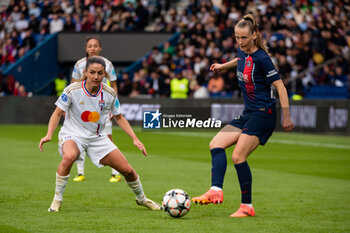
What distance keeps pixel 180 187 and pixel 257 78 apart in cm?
348

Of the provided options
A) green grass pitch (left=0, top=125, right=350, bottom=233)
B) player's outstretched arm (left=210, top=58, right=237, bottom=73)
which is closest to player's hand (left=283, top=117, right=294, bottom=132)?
green grass pitch (left=0, top=125, right=350, bottom=233)

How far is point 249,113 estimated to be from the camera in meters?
7.93

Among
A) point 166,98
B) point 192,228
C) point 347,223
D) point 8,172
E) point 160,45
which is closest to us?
point 192,228

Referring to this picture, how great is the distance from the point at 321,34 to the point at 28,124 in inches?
476

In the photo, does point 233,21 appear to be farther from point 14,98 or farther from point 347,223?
point 347,223

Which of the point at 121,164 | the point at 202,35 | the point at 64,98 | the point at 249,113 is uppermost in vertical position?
the point at 202,35

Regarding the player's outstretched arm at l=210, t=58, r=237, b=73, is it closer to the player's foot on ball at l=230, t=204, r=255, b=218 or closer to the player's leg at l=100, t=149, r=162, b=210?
the player's leg at l=100, t=149, r=162, b=210

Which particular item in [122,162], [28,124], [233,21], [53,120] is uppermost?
[233,21]

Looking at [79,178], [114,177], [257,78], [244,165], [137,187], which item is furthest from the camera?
[114,177]

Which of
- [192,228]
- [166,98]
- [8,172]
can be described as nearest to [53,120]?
[192,228]

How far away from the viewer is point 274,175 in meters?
Result: 12.8

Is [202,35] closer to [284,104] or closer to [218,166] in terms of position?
[218,166]

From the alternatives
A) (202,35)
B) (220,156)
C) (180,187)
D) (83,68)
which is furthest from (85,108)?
(202,35)

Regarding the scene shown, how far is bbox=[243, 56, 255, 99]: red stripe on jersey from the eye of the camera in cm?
773
